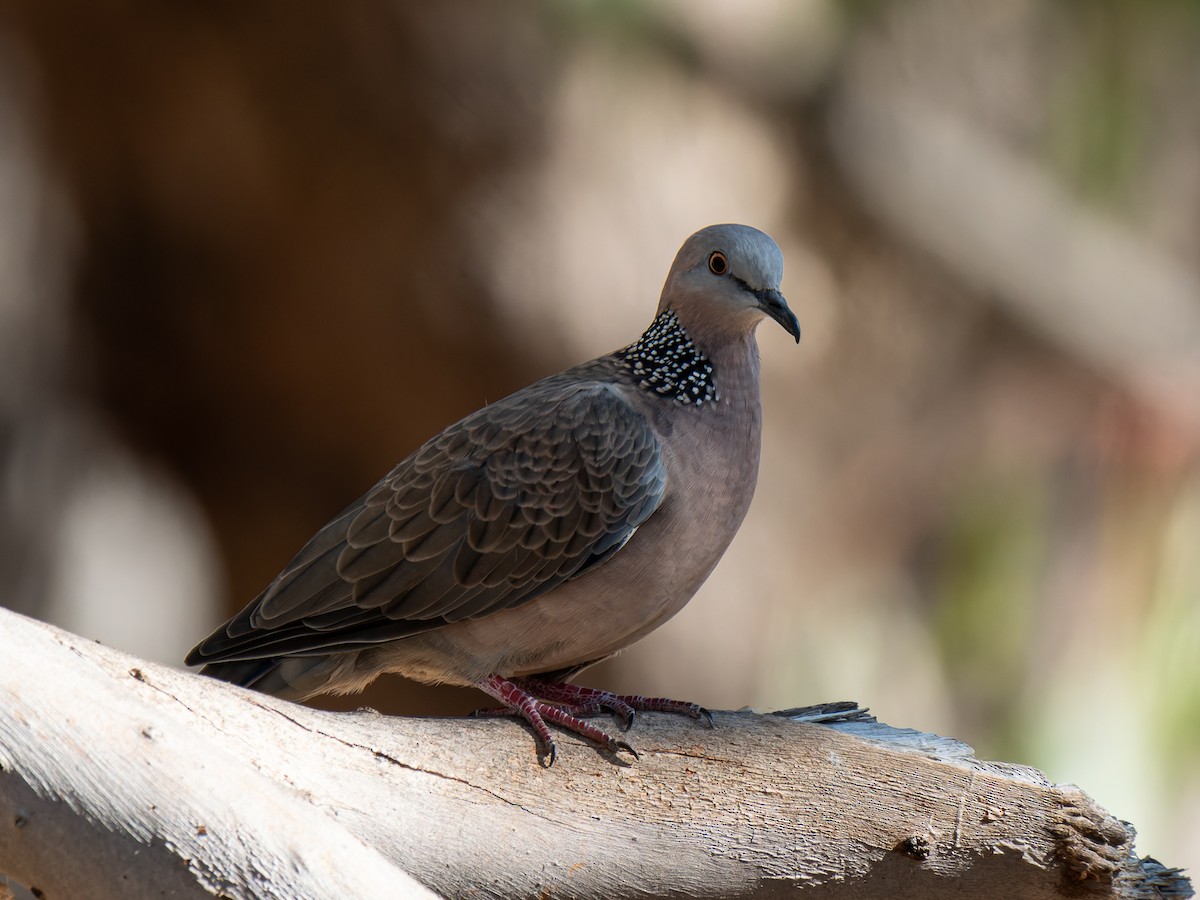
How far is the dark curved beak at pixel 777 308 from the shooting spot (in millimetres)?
3178

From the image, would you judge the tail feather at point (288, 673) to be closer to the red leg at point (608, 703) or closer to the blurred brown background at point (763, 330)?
the red leg at point (608, 703)

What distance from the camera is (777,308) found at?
126 inches

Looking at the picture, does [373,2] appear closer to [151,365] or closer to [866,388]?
[151,365]

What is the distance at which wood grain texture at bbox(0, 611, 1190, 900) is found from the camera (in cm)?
201

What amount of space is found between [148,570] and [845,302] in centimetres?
443

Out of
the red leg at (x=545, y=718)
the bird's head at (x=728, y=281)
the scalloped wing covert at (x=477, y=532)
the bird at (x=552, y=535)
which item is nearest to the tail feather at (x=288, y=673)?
the bird at (x=552, y=535)

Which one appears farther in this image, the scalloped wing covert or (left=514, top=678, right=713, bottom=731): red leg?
the scalloped wing covert

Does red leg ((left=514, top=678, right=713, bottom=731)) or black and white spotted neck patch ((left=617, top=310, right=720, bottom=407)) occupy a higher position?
black and white spotted neck patch ((left=617, top=310, right=720, bottom=407))

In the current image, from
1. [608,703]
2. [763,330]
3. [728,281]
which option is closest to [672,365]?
[728,281]

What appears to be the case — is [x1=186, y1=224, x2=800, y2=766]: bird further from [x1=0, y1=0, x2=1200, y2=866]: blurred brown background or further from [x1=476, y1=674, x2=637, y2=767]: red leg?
[x1=0, y1=0, x2=1200, y2=866]: blurred brown background

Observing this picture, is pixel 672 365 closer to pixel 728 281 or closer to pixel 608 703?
pixel 728 281

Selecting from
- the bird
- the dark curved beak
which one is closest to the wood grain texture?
the bird

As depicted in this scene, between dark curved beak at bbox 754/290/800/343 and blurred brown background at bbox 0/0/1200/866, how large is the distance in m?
3.10

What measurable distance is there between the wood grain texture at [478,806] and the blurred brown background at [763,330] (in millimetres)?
3758
